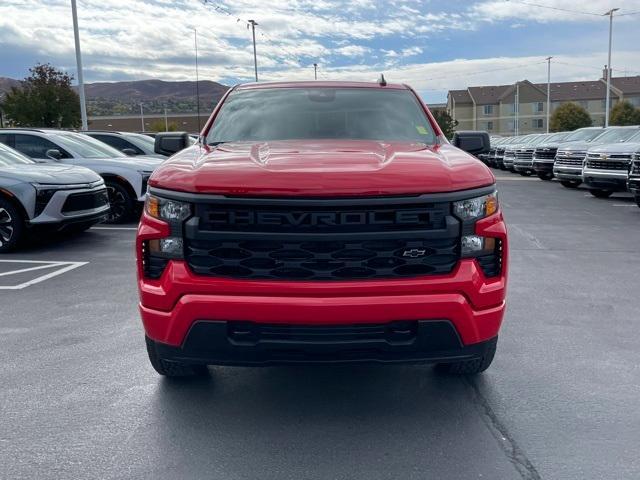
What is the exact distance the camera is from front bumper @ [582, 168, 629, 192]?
538 inches

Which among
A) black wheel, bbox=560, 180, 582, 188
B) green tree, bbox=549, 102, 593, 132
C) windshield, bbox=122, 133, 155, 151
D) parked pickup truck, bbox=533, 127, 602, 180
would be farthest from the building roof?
windshield, bbox=122, 133, 155, 151

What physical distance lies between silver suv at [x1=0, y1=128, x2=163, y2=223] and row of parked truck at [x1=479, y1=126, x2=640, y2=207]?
5.66 m

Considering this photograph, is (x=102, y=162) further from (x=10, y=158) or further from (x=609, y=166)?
(x=609, y=166)

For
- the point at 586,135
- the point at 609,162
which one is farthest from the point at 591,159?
the point at 586,135

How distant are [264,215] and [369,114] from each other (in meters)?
1.94

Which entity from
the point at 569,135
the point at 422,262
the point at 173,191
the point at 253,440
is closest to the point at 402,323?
the point at 422,262

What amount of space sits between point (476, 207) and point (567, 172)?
620 inches

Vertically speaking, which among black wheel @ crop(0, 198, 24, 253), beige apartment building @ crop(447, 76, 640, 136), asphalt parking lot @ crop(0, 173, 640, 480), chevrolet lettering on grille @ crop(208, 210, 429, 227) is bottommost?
asphalt parking lot @ crop(0, 173, 640, 480)

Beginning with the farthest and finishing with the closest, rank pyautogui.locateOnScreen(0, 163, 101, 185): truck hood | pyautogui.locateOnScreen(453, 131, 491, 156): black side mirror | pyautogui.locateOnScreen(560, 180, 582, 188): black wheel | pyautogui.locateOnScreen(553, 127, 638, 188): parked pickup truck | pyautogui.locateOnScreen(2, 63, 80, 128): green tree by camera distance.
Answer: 1. pyautogui.locateOnScreen(2, 63, 80, 128): green tree
2. pyautogui.locateOnScreen(560, 180, 582, 188): black wheel
3. pyautogui.locateOnScreen(553, 127, 638, 188): parked pickup truck
4. pyautogui.locateOnScreen(0, 163, 101, 185): truck hood
5. pyautogui.locateOnScreen(453, 131, 491, 156): black side mirror

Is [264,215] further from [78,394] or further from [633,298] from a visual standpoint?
[633,298]

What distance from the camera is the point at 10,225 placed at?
8023 millimetres

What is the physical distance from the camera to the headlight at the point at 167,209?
2975 mm

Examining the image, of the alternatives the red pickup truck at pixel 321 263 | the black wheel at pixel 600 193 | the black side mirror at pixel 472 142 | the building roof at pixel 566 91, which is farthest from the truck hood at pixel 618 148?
the building roof at pixel 566 91

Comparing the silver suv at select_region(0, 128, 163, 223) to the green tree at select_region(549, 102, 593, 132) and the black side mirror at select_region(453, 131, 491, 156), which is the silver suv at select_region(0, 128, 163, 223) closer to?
the black side mirror at select_region(453, 131, 491, 156)
